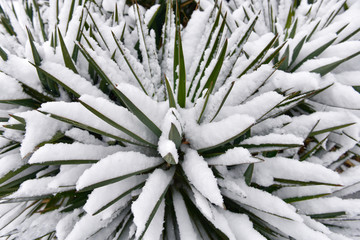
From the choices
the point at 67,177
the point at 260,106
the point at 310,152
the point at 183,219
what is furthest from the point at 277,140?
the point at 67,177

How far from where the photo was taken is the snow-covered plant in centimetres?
58

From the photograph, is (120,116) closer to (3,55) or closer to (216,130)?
(216,130)

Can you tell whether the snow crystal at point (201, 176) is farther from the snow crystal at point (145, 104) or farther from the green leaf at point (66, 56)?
the green leaf at point (66, 56)

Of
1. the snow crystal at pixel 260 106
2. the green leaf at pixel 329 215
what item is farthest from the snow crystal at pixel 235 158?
the green leaf at pixel 329 215

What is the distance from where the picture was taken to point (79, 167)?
0.68 meters

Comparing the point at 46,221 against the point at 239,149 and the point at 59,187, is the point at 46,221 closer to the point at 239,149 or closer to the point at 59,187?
the point at 59,187

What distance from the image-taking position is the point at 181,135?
0.61 m

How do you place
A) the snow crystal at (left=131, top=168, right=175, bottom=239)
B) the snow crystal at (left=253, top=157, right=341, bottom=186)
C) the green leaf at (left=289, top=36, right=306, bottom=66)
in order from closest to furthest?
the snow crystal at (left=131, top=168, right=175, bottom=239)
the snow crystal at (left=253, top=157, right=341, bottom=186)
the green leaf at (left=289, top=36, right=306, bottom=66)

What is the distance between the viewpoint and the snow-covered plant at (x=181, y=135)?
1.92 feet

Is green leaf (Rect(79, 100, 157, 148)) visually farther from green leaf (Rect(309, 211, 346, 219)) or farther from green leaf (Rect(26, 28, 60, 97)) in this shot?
green leaf (Rect(309, 211, 346, 219))

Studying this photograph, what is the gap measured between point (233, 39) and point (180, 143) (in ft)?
1.29

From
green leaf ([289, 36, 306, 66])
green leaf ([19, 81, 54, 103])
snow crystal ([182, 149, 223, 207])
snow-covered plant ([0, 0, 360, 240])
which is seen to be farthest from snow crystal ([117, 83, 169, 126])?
green leaf ([289, 36, 306, 66])

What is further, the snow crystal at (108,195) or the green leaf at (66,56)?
the green leaf at (66,56)

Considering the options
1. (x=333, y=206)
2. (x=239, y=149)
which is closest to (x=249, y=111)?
(x=239, y=149)
